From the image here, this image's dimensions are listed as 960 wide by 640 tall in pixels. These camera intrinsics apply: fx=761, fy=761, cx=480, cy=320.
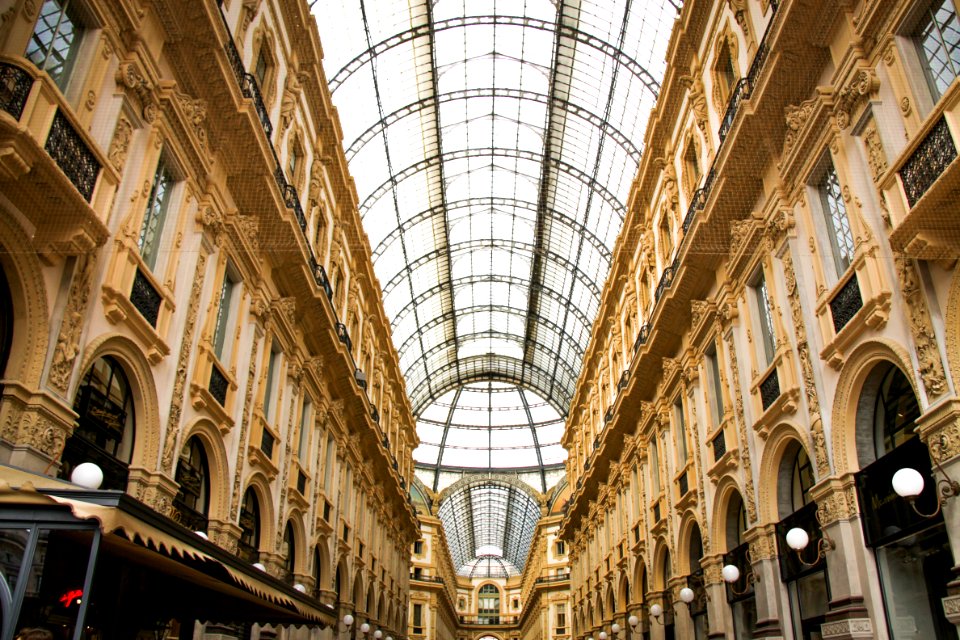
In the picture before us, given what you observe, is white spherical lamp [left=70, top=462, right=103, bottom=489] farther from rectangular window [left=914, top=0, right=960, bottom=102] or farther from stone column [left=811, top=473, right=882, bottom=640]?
rectangular window [left=914, top=0, right=960, bottom=102]

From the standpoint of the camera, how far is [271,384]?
18.4 metres

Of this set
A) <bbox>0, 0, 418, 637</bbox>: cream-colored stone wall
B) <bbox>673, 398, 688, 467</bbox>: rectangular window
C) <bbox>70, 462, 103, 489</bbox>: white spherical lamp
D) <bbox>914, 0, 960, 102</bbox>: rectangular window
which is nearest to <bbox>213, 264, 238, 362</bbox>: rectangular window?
<bbox>0, 0, 418, 637</bbox>: cream-colored stone wall

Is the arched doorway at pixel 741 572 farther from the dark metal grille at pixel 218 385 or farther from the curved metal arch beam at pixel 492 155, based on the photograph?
the curved metal arch beam at pixel 492 155

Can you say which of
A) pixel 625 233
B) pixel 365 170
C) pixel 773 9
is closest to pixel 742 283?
pixel 773 9

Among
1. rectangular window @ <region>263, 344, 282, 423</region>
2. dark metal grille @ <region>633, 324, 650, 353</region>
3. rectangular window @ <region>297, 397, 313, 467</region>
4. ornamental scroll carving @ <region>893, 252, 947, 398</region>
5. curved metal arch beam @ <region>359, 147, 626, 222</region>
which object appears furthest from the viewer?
curved metal arch beam @ <region>359, 147, 626, 222</region>

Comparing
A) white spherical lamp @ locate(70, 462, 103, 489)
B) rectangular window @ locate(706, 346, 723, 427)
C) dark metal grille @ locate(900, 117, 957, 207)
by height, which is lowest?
white spherical lamp @ locate(70, 462, 103, 489)

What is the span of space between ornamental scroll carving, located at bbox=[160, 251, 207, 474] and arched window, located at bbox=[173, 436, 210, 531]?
34.1 inches

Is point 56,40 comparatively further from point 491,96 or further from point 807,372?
point 491,96

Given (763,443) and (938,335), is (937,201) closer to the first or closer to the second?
(938,335)

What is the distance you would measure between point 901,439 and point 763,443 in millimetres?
4233

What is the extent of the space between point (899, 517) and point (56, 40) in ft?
Result: 40.5

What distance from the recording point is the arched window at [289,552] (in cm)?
1896

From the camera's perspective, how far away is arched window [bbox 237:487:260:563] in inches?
623

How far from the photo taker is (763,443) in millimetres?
14562
